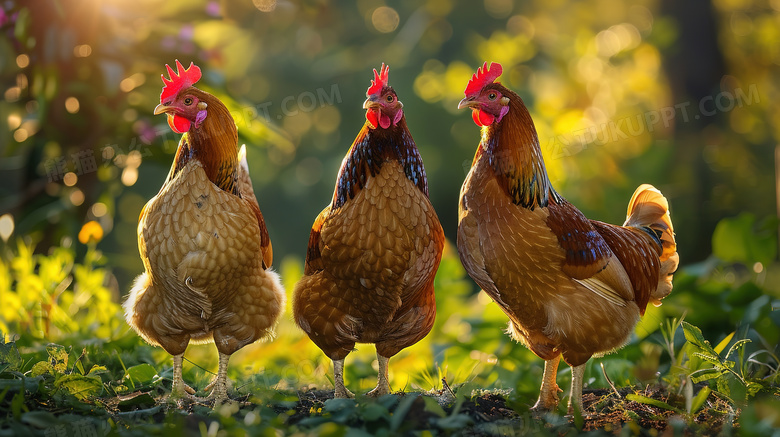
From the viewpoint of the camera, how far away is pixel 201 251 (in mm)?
2451

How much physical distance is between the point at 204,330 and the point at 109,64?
89.1 inches

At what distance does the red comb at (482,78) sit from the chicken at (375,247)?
0.33 meters

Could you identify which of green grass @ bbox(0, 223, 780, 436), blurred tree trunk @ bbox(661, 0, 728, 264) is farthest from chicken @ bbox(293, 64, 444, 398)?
blurred tree trunk @ bbox(661, 0, 728, 264)

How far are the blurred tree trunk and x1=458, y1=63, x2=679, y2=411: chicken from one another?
16.7ft

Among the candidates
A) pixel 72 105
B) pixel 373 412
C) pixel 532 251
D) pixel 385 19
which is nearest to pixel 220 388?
pixel 373 412

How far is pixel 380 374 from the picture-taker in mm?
2760

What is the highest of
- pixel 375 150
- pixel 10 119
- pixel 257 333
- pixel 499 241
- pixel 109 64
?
pixel 109 64

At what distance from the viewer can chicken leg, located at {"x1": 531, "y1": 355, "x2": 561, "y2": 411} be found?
2.75 metres

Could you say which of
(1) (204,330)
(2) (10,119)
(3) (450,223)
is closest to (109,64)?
(2) (10,119)

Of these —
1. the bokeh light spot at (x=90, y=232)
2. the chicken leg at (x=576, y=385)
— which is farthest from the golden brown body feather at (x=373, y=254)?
the bokeh light spot at (x=90, y=232)

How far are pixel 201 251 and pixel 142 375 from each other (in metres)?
0.83

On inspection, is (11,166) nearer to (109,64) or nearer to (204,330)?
(109,64)

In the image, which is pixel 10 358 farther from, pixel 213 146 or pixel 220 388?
pixel 213 146

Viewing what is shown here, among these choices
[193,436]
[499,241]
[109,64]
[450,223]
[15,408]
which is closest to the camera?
[193,436]
